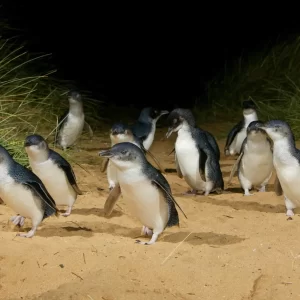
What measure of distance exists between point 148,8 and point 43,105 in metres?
6.76

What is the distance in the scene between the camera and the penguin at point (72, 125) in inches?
328

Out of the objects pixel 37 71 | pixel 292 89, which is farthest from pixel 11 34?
pixel 292 89

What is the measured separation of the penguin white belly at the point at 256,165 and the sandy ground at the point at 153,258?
2.84ft

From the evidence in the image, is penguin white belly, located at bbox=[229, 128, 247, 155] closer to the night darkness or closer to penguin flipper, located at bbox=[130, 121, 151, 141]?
penguin flipper, located at bbox=[130, 121, 151, 141]

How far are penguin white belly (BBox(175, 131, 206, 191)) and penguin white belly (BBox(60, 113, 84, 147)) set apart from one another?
2187mm

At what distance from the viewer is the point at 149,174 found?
446 cm

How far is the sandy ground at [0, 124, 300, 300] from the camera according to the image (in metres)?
3.84

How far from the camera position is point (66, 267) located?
4062mm

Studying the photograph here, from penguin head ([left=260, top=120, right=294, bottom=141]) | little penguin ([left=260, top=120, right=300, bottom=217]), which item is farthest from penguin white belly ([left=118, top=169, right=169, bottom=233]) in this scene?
penguin head ([left=260, top=120, right=294, bottom=141])

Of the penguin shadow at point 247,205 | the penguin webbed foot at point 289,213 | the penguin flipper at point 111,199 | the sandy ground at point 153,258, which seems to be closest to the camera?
the sandy ground at point 153,258

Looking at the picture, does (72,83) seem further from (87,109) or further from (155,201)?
(155,201)

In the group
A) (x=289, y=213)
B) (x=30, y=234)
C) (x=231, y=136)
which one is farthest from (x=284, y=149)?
(x=231, y=136)

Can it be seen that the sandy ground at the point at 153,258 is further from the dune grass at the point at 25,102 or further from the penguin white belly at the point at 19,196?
the dune grass at the point at 25,102

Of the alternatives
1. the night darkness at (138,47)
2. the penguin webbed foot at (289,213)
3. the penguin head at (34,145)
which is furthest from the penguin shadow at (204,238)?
the night darkness at (138,47)
